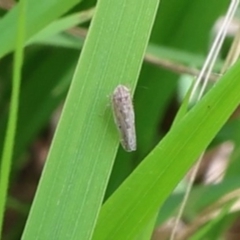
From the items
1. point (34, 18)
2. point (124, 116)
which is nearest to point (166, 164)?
point (124, 116)

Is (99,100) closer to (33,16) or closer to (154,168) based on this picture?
(154,168)

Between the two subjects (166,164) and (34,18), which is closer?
(166,164)

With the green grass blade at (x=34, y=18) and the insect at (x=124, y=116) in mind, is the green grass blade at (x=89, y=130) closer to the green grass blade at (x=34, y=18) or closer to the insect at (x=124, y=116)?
the insect at (x=124, y=116)

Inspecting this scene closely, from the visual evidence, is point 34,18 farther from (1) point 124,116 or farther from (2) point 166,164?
(2) point 166,164

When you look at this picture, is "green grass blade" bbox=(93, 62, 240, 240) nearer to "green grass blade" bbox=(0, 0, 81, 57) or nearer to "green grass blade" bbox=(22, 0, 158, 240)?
"green grass blade" bbox=(22, 0, 158, 240)

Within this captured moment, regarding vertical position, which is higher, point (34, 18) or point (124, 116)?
point (34, 18)

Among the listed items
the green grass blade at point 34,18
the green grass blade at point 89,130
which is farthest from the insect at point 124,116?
the green grass blade at point 34,18
